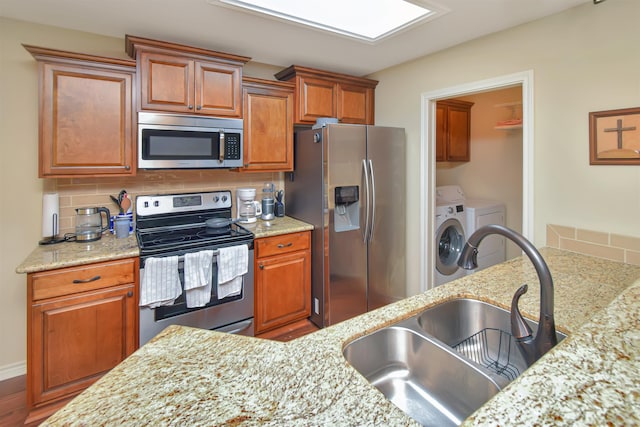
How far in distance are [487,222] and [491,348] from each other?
108 inches

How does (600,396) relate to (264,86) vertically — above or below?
below

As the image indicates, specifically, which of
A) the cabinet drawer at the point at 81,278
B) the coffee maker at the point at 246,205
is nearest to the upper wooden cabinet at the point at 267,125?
the coffee maker at the point at 246,205

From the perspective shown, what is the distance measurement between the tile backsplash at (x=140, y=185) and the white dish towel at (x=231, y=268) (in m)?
0.81

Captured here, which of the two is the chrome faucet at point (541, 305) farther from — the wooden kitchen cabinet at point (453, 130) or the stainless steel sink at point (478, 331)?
the wooden kitchen cabinet at point (453, 130)

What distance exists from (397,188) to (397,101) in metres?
0.88

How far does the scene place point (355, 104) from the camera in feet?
10.8

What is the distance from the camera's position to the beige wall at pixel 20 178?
212cm

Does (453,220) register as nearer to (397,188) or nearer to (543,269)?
(397,188)

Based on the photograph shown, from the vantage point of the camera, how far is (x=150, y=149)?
7.57ft

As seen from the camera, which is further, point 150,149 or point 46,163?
point 150,149

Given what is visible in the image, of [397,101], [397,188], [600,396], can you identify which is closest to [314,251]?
[397,188]

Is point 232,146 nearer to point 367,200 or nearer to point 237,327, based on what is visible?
point 367,200

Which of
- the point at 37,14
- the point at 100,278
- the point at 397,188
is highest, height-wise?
the point at 37,14

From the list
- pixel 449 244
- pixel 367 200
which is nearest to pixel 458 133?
pixel 449 244
